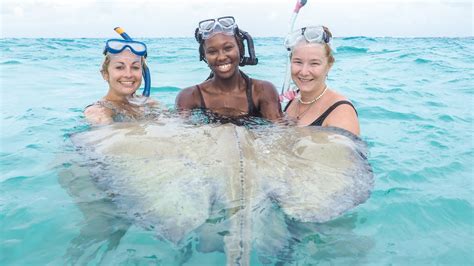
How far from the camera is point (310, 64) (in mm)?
4988

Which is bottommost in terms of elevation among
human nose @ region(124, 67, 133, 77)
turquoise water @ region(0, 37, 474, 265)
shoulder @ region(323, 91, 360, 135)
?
turquoise water @ region(0, 37, 474, 265)

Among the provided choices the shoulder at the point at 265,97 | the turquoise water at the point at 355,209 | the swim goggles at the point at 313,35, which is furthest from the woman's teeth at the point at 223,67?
the turquoise water at the point at 355,209

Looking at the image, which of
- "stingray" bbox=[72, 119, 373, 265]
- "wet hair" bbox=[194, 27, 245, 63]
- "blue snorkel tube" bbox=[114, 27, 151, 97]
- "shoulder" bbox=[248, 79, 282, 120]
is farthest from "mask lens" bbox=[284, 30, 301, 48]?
"blue snorkel tube" bbox=[114, 27, 151, 97]

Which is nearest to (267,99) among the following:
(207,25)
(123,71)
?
(207,25)

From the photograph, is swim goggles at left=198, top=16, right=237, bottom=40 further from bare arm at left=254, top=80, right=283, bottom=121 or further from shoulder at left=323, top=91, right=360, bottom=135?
shoulder at left=323, top=91, right=360, bottom=135

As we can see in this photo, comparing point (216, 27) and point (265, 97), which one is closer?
point (216, 27)

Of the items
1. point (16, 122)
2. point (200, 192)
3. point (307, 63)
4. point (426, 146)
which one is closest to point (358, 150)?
point (307, 63)

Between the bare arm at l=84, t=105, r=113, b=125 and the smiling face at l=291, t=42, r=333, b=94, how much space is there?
268 centimetres

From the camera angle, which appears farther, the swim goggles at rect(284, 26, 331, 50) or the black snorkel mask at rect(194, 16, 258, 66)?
the black snorkel mask at rect(194, 16, 258, 66)

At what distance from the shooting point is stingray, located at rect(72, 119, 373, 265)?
2956 mm

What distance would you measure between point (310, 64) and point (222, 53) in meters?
1.24

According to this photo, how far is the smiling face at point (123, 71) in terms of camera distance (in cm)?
579

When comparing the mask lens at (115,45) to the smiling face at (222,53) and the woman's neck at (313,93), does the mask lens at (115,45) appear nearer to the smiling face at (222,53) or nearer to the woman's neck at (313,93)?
the smiling face at (222,53)

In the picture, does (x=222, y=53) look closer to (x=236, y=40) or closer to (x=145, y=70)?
(x=236, y=40)
